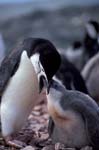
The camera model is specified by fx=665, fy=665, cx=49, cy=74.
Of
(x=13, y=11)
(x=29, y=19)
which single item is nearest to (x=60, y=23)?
(x=29, y=19)

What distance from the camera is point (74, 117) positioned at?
3.90 m

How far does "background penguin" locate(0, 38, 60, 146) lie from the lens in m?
4.32

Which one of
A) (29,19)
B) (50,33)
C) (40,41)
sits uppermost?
(29,19)

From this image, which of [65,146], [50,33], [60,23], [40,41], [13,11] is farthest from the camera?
[13,11]

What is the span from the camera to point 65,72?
239 inches

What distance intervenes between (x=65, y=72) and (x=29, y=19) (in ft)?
30.9

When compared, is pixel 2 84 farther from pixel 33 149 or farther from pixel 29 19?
pixel 29 19

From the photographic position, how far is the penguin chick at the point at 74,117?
390 centimetres

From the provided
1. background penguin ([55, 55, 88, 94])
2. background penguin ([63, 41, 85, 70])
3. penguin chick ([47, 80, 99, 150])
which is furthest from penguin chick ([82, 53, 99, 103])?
penguin chick ([47, 80, 99, 150])

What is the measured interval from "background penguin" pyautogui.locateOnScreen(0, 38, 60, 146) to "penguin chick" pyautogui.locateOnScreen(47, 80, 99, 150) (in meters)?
0.34

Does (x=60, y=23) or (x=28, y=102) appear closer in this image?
(x=28, y=102)

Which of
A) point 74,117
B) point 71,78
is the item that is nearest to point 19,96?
point 74,117

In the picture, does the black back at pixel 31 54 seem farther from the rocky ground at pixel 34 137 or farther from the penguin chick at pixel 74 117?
the rocky ground at pixel 34 137

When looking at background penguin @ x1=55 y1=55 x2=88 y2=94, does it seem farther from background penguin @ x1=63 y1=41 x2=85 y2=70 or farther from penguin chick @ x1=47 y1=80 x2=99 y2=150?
background penguin @ x1=63 y1=41 x2=85 y2=70
